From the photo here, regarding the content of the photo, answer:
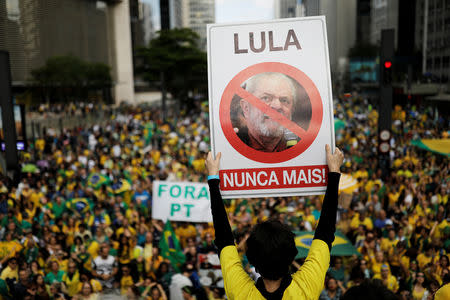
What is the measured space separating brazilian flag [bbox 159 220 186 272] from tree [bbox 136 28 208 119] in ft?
136

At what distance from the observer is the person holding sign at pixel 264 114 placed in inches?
94.1

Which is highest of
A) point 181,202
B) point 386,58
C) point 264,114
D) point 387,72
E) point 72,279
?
point 386,58

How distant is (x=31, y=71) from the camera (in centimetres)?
3638

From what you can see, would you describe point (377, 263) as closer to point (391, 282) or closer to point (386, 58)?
point (391, 282)

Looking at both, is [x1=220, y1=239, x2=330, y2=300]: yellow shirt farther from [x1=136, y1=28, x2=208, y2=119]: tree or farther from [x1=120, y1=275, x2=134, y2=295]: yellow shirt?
[x1=136, y1=28, x2=208, y2=119]: tree

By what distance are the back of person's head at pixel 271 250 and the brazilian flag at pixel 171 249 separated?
228 inches

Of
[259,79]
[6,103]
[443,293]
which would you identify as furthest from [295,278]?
[6,103]

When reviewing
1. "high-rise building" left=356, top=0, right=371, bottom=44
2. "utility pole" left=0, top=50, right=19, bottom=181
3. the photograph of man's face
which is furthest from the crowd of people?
"high-rise building" left=356, top=0, right=371, bottom=44

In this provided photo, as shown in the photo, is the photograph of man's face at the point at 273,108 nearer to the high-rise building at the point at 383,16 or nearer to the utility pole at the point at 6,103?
the utility pole at the point at 6,103

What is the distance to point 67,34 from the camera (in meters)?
43.3

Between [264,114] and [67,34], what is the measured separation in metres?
45.4

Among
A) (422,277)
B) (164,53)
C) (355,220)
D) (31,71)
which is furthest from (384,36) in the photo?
(164,53)

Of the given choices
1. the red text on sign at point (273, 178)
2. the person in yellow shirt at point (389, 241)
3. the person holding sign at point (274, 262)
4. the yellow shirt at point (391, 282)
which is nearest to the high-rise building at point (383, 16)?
the person in yellow shirt at point (389, 241)

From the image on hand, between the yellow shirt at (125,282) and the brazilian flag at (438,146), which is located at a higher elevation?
the brazilian flag at (438,146)
